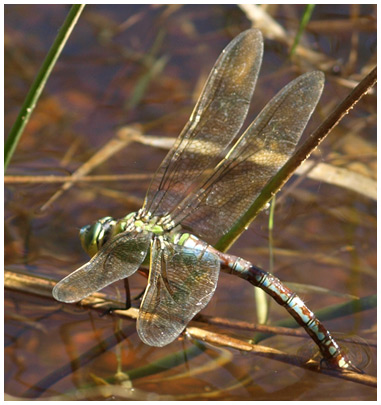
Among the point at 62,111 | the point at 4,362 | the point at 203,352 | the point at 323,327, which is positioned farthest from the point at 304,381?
A: the point at 62,111

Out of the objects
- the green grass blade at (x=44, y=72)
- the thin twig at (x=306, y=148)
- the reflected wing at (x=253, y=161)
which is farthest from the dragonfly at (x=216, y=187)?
the green grass blade at (x=44, y=72)

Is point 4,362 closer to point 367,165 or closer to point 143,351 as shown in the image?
point 143,351

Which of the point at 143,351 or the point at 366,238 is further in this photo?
the point at 366,238

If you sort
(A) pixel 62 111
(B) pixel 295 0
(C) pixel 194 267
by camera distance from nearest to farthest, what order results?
(C) pixel 194 267 → (A) pixel 62 111 → (B) pixel 295 0

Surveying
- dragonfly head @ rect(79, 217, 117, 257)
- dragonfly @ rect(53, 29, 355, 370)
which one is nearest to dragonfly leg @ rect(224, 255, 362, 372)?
dragonfly @ rect(53, 29, 355, 370)

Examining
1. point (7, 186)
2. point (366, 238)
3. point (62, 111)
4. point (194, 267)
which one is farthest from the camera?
point (62, 111)

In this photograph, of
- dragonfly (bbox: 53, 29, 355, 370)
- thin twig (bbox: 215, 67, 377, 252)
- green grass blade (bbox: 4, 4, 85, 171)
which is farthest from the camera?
dragonfly (bbox: 53, 29, 355, 370)

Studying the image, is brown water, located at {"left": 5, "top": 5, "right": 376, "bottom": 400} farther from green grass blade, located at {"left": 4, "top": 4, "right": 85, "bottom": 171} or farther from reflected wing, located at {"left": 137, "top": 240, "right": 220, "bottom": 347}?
green grass blade, located at {"left": 4, "top": 4, "right": 85, "bottom": 171}
